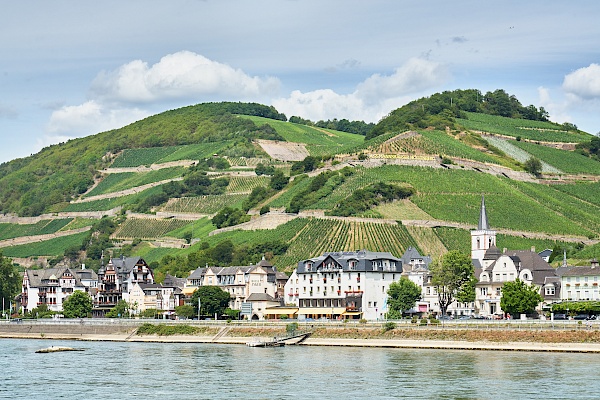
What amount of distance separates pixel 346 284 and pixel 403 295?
6764mm

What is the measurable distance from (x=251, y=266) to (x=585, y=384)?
6630 cm

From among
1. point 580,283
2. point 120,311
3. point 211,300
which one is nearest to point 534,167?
point 120,311

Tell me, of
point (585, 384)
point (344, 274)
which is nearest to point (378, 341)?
point (344, 274)

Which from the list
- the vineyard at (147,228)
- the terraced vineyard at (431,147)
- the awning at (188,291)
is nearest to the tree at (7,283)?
the awning at (188,291)

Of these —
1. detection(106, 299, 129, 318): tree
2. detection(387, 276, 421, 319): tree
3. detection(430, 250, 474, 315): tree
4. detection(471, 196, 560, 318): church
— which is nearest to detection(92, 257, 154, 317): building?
detection(106, 299, 129, 318): tree

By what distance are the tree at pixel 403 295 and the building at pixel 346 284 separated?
2423mm

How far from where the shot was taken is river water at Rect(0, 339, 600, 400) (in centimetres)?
6112

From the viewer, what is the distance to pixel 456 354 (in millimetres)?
79750

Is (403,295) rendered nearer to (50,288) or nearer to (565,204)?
(50,288)

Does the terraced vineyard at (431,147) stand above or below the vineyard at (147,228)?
above

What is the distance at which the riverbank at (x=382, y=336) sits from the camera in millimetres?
79125

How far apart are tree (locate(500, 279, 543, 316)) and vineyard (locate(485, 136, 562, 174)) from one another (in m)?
86.5

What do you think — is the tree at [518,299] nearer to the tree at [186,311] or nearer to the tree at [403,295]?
the tree at [403,295]

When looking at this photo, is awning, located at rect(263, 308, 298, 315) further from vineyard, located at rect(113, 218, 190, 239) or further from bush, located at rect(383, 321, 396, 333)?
vineyard, located at rect(113, 218, 190, 239)
